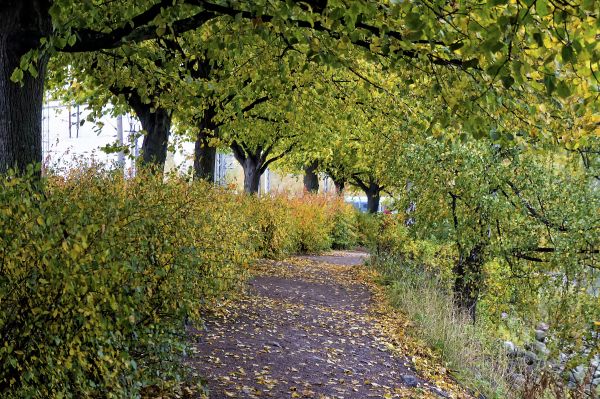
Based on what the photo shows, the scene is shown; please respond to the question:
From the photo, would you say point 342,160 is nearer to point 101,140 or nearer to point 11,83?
point 101,140

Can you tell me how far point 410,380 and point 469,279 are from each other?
164 inches

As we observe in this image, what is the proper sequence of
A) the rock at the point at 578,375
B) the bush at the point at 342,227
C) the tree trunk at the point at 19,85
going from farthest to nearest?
the bush at the point at 342,227 < the rock at the point at 578,375 < the tree trunk at the point at 19,85

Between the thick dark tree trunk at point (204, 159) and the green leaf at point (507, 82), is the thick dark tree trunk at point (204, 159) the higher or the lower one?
the higher one

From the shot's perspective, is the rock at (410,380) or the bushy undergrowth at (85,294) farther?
the rock at (410,380)

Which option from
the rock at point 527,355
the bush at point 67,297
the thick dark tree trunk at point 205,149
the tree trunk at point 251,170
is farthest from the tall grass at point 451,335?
the tree trunk at point 251,170

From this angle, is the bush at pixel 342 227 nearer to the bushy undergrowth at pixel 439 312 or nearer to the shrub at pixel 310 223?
the shrub at pixel 310 223

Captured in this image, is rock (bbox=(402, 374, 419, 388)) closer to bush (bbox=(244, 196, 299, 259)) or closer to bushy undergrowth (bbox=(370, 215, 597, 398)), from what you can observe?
bushy undergrowth (bbox=(370, 215, 597, 398))

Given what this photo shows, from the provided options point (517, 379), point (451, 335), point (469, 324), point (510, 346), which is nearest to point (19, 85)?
point (451, 335)

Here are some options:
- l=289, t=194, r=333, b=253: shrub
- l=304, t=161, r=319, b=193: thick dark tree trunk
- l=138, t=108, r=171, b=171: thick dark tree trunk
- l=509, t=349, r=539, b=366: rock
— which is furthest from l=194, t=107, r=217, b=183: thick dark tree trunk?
l=304, t=161, r=319, b=193: thick dark tree trunk

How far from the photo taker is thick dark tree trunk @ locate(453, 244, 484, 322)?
10.3m

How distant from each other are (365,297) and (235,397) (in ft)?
21.2

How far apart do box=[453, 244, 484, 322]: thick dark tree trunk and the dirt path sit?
5.69 feet

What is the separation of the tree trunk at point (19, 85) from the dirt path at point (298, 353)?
7.74ft

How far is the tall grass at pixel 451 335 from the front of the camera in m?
7.36
